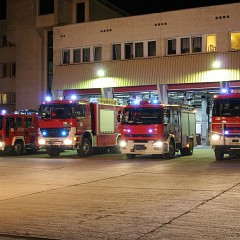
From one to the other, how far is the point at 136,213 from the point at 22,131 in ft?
67.4

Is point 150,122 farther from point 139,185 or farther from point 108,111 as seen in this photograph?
point 139,185

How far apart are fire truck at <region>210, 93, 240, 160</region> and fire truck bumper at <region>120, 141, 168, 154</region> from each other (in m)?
Answer: 2.49

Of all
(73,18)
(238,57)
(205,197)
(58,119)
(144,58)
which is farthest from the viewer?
(73,18)

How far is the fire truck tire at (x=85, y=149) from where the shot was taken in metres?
25.6

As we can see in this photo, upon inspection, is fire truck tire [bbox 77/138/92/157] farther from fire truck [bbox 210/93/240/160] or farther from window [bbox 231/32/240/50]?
window [bbox 231/32/240/50]

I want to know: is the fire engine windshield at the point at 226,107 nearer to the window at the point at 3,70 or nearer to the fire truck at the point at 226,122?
the fire truck at the point at 226,122

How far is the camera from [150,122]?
2303cm

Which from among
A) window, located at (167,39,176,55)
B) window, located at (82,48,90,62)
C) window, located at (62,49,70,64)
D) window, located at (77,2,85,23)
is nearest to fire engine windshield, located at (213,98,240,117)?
window, located at (167,39,176,55)

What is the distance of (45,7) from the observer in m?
42.8

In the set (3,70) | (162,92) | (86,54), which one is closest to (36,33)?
(3,70)

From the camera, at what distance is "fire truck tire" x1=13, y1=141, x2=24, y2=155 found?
28719mm

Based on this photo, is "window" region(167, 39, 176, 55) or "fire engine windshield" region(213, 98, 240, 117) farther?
"window" region(167, 39, 176, 55)

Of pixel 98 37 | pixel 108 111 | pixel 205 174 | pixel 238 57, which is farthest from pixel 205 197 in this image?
pixel 98 37

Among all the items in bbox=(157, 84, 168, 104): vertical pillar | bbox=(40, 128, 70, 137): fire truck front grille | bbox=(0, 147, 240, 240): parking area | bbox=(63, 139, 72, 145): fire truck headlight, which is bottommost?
bbox=(0, 147, 240, 240): parking area
